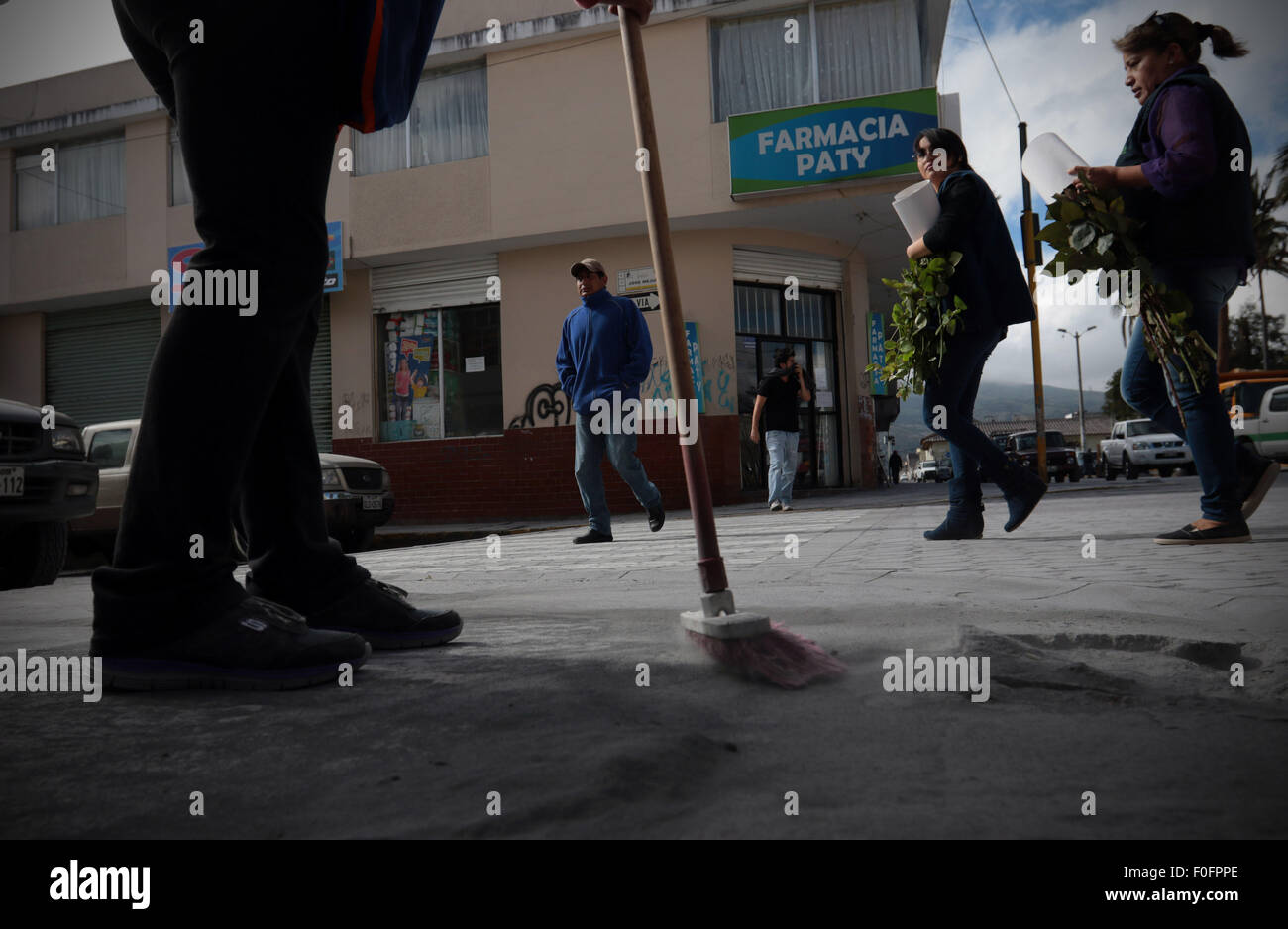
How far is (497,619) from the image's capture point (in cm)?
266

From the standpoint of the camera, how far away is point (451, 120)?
15211 mm

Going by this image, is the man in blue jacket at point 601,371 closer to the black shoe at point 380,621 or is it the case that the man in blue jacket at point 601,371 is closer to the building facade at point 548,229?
the black shoe at point 380,621

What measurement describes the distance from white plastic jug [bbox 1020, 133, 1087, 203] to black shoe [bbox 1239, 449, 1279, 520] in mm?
1486

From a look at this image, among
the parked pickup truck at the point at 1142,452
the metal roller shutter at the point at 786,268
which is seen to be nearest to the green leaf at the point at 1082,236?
the metal roller shutter at the point at 786,268

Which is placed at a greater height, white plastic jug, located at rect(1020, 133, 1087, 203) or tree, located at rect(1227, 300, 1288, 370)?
tree, located at rect(1227, 300, 1288, 370)

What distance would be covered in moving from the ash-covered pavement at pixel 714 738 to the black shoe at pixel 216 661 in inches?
1.7

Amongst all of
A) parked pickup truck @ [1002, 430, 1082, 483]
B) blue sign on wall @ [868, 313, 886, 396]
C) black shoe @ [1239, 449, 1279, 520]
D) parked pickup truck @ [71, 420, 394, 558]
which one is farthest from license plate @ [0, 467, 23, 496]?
parked pickup truck @ [1002, 430, 1082, 483]

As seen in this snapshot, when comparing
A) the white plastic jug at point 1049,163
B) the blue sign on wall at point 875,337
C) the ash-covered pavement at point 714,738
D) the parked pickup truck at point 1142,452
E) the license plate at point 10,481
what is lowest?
the ash-covered pavement at point 714,738

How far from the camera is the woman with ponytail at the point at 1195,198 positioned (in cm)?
377

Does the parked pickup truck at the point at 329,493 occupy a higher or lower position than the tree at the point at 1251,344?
lower

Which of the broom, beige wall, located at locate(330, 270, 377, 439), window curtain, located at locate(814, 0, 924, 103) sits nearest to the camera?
Answer: the broom

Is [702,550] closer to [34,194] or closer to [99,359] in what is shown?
[99,359]

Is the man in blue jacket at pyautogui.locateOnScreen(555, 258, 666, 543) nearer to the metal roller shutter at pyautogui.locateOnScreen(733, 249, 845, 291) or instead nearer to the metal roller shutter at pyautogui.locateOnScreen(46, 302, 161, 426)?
the metal roller shutter at pyautogui.locateOnScreen(733, 249, 845, 291)

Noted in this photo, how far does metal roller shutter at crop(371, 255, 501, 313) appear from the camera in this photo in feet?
50.4
